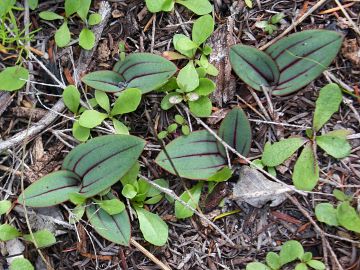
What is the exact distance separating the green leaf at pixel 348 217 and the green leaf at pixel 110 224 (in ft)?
2.92

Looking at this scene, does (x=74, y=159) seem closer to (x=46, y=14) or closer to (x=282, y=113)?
(x=46, y=14)

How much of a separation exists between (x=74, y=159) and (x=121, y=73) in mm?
441

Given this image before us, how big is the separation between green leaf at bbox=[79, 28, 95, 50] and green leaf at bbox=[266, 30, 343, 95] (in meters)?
0.79

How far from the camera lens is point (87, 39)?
2.27m

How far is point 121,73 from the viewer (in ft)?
7.52

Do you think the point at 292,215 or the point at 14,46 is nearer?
the point at 292,215

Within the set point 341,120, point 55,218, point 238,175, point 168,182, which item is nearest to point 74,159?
point 55,218

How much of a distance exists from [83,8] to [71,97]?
1.34 ft

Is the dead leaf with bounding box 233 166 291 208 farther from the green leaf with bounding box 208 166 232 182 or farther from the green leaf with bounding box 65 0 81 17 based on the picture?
the green leaf with bounding box 65 0 81 17

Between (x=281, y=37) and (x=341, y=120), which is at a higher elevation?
(x=281, y=37)

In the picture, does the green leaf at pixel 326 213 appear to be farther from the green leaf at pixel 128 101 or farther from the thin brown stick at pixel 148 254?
the green leaf at pixel 128 101

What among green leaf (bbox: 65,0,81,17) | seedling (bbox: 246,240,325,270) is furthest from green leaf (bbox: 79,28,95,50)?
seedling (bbox: 246,240,325,270)

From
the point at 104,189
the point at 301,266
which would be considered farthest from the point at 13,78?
the point at 301,266

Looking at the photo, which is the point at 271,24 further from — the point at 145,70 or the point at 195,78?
the point at 145,70
